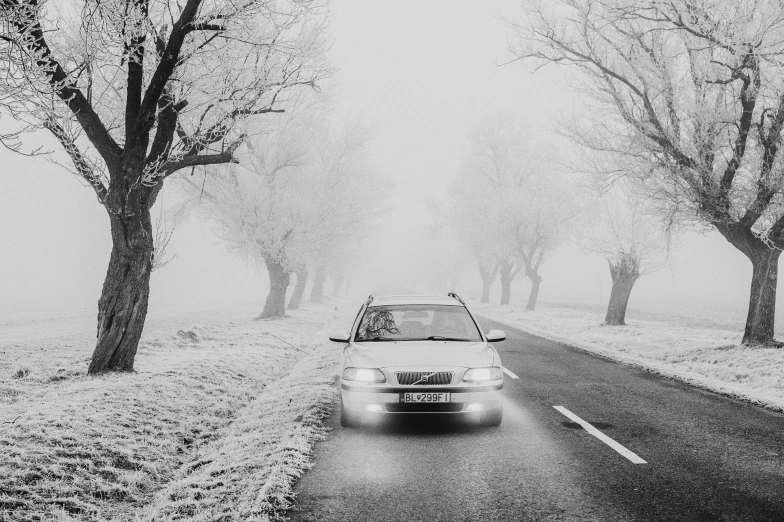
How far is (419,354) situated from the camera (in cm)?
614

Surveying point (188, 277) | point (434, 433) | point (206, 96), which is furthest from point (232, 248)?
point (188, 277)

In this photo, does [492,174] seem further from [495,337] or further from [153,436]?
[153,436]

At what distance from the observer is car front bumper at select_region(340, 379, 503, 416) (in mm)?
5777

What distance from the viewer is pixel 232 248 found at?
68.0 ft

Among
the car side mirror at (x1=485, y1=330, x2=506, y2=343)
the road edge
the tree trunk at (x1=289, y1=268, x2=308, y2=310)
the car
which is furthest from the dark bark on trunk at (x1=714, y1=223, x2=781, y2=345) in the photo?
the tree trunk at (x1=289, y1=268, x2=308, y2=310)

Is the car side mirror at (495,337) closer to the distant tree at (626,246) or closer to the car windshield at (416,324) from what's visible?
the car windshield at (416,324)

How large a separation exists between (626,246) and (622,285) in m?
1.67

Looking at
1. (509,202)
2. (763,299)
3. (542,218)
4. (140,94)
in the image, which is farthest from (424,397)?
(509,202)

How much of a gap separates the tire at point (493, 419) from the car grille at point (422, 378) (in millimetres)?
689

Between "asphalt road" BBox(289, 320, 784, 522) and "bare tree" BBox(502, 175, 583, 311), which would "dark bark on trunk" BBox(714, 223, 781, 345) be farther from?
"bare tree" BBox(502, 175, 583, 311)

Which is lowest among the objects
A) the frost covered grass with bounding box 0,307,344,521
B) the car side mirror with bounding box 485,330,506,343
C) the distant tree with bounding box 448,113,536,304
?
the frost covered grass with bounding box 0,307,344,521

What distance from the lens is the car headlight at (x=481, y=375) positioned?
5.89 m

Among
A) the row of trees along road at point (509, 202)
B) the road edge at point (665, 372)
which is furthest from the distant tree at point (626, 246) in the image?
the row of trees along road at point (509, 202)

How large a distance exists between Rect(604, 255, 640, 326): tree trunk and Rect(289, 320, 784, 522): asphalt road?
14.9 m
